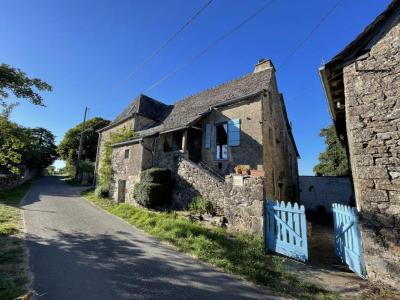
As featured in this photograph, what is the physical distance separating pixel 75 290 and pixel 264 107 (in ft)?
34.1

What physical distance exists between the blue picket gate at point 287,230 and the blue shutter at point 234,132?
5460mm

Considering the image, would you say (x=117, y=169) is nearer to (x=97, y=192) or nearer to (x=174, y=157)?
(x=97, y=192)

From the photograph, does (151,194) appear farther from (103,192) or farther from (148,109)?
(148,109)

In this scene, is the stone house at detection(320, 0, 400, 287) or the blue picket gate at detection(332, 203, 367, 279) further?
the blue picket gate at detection(332, 203, 367, 279)

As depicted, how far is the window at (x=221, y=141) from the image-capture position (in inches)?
469

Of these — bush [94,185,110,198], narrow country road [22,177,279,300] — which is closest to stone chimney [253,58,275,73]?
narrow country road [22,177,279,300]

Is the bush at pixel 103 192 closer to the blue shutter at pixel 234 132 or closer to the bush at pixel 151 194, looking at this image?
the bush at pixel 151 194

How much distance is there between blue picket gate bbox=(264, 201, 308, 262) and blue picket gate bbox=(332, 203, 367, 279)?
0.90 metres

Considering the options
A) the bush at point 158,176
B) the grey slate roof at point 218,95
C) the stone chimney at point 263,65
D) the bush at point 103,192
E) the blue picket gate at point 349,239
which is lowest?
the blue picket gate at point 349,239

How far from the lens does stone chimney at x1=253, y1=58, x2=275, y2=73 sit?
13.6 m

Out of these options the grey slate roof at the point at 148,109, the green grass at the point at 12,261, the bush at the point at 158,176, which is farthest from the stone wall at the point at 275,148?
the grey slate roof at the point at 148,109

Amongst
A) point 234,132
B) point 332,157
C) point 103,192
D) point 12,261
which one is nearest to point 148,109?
point 103,192

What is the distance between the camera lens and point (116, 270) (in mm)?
4520

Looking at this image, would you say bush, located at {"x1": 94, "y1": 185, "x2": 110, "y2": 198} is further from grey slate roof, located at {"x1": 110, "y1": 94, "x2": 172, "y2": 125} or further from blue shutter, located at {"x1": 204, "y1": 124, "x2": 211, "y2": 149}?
blue shutter, located at {"x1": 204, "y1": 124, "x2": 211, "y2": 149}
